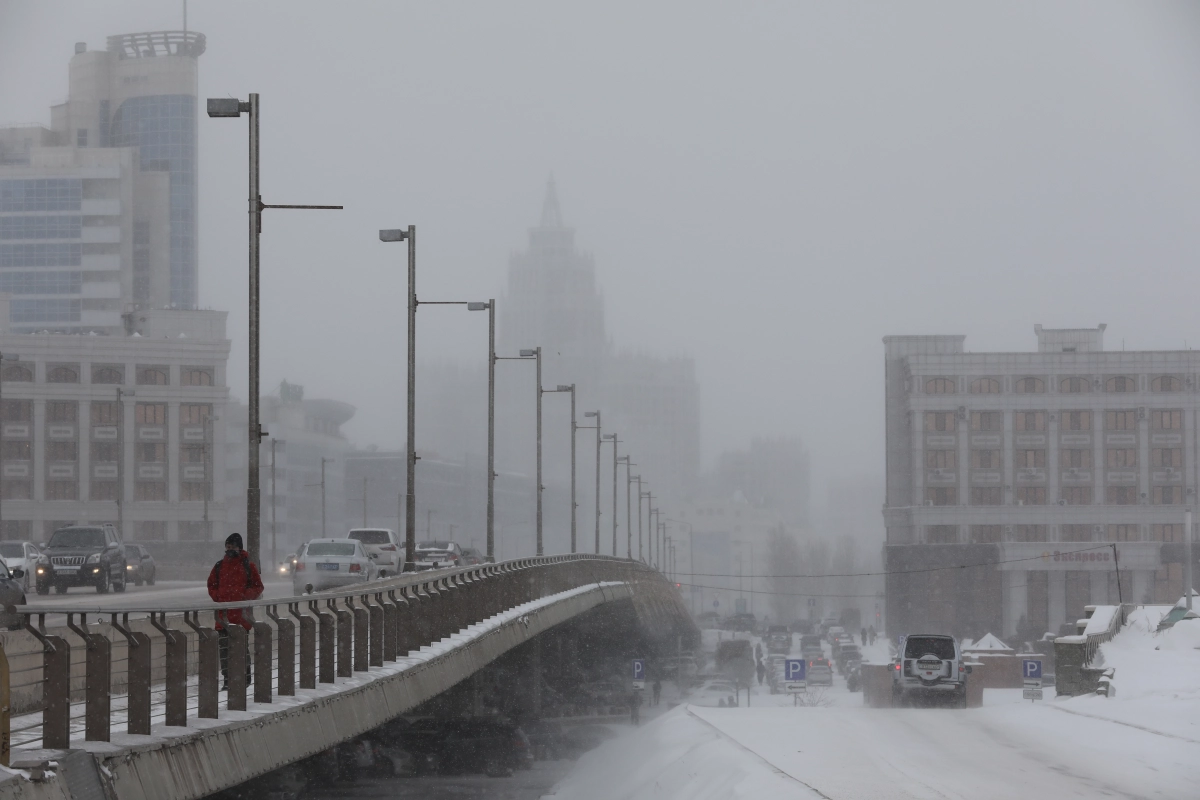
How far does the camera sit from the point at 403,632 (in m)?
23.1

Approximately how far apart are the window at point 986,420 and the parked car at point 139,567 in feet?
307

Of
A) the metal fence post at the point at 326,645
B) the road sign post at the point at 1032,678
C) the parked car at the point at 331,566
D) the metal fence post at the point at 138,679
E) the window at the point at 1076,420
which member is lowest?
the road sign post at the point at 1032,678

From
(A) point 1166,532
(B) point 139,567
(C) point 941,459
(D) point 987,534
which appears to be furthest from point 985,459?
(B) point 139,567

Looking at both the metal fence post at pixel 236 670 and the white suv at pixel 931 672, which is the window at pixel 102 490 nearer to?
the white suv at pixel 931 672

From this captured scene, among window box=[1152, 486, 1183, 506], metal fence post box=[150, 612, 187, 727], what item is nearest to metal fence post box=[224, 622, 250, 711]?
metal fence post box=[150, 612, 187, 727]

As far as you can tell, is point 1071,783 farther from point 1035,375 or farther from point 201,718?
point 1035,375

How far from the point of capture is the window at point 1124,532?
131 m

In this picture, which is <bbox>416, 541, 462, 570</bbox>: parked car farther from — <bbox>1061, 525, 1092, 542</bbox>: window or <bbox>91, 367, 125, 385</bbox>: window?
<bbox>1061, 525, 1092, 542</bbox>: window

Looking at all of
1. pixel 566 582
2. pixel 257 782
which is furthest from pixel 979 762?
pixel 566 582

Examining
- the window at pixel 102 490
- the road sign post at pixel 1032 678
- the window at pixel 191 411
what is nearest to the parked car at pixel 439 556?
the road sign post at pixel 1032 678

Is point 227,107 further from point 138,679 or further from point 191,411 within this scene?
point 191,411

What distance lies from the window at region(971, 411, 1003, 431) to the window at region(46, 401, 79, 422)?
241 ft

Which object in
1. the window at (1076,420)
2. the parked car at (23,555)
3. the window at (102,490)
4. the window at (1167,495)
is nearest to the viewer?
the parked car at (23,555)

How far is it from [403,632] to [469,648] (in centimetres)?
394
